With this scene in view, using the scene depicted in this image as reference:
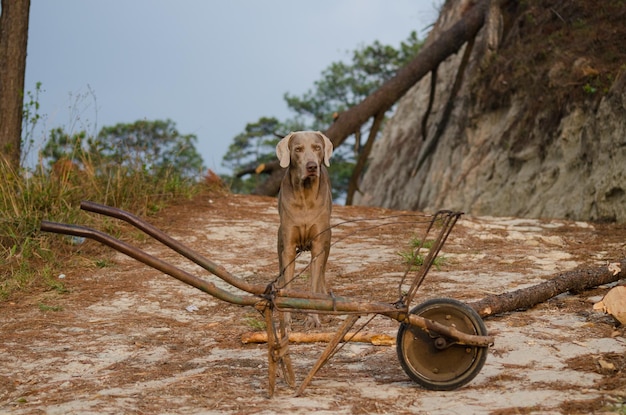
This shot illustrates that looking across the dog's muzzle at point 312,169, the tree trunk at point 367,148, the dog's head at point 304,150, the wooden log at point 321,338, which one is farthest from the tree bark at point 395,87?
the wooden log at point 321,338

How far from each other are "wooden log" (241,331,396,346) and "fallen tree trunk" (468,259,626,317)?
71cm

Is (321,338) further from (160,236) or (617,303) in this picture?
(617,303)

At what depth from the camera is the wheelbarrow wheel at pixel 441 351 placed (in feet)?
13.5

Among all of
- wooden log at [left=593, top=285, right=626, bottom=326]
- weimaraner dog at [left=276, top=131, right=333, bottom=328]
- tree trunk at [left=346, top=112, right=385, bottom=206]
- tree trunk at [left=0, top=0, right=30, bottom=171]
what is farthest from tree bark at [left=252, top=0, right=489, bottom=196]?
wooden log at [left=593, top=285, right=626, bottom=326]

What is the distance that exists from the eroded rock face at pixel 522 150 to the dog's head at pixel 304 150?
630 cm

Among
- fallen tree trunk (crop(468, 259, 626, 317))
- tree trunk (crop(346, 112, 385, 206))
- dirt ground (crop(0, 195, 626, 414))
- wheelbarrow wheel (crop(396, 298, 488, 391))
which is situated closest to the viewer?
dirt ground (crop(0, 195, 626, 414))

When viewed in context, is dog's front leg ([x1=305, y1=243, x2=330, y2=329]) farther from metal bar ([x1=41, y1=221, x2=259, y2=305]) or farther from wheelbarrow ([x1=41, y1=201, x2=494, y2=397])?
metal bar ([x1=41, y1=221, x2=259, y2=305])

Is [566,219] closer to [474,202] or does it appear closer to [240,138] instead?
[474,202]

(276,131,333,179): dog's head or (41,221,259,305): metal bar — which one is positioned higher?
(276,131,333,179): dog's head

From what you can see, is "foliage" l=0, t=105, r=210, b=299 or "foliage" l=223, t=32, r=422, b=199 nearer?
"foliage" l=0, t=105, r=210, b=299

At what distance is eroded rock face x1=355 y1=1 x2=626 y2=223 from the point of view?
11.0 metres

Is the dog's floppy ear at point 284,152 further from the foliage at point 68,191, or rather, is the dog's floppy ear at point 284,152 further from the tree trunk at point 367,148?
the tree trunk at point 367,148

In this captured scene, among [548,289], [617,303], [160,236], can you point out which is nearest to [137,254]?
[160,236]

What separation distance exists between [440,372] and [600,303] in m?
1.72
